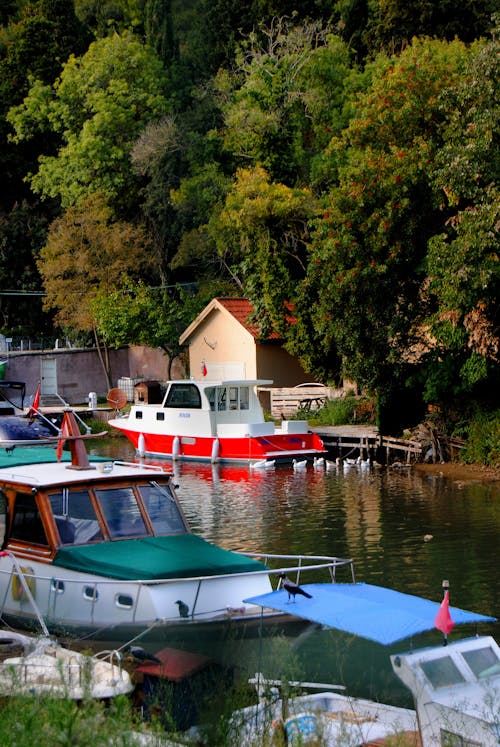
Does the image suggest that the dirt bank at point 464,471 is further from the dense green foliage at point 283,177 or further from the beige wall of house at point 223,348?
the beige wall of house at point 223,348

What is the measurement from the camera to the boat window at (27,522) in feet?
51.3

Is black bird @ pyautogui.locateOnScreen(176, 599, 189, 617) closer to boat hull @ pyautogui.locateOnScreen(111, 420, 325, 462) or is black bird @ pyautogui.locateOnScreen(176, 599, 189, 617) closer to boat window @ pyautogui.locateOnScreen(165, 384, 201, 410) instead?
boat hull @ pyautogui.locateOnScreen(111, 420, 325, 462)

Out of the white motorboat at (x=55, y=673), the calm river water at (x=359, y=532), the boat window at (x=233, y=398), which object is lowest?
the calm river water at (x=359, y=532)

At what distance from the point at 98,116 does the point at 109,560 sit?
55772mm

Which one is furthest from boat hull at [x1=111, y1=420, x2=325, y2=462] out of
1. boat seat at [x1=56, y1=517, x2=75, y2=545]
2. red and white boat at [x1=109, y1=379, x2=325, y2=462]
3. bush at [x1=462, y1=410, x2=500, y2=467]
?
boat seat at [x1=56, y1=517, x2=75, y2=545]

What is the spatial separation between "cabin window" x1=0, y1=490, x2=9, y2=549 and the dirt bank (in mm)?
18280

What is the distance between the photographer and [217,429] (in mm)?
41312

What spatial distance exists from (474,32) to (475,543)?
43.9 meters

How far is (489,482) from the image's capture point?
32.3 metres

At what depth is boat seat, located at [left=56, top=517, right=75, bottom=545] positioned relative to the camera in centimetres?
1548

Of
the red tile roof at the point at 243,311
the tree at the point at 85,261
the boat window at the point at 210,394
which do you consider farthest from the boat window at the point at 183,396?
the tree at the point at 85,261

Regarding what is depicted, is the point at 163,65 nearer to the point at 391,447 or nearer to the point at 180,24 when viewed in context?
the point at 180,24

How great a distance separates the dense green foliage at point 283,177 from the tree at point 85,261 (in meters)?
0.16

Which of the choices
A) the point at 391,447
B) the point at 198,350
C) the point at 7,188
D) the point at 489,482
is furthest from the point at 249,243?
the point at 7,188
